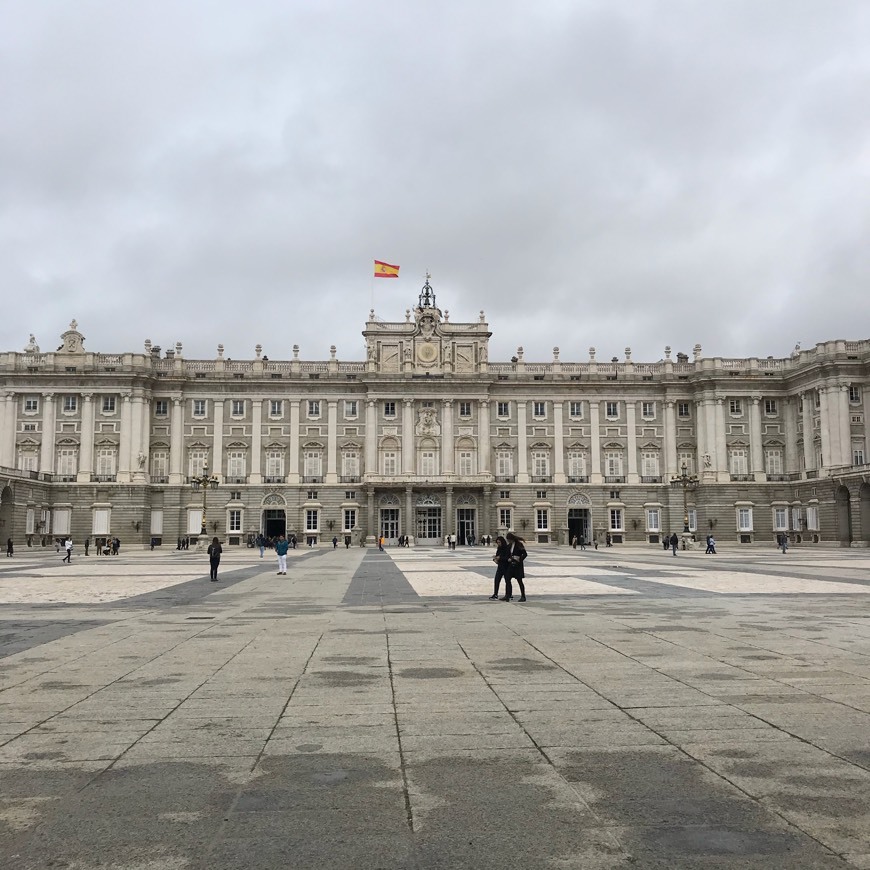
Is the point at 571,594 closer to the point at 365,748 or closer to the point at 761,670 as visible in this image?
the point at 761,670

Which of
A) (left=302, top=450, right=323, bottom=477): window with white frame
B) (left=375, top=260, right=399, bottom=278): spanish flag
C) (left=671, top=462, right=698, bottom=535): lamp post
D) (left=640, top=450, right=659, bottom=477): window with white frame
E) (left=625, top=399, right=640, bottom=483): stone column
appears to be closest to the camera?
(left=671, top=462, right=698, bottom=535): lamp post

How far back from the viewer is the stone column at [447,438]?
243 ft

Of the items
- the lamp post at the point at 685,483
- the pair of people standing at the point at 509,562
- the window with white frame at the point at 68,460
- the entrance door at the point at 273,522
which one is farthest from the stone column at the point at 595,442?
the pair of people standing at the point at 509,562

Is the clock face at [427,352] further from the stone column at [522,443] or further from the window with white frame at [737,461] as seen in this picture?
the window with white frame at [737,461]

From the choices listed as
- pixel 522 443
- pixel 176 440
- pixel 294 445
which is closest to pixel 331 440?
pixel 294 445

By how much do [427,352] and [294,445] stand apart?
1489 cm

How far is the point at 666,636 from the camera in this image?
12266 mm

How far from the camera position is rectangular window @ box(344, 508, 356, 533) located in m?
73.0

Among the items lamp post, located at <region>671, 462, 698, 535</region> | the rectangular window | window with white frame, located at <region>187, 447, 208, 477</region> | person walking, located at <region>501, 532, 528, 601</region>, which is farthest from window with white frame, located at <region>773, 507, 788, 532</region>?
person walking, located at <region>501, 532, 528, 601</region>

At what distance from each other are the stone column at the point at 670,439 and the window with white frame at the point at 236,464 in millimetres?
38911

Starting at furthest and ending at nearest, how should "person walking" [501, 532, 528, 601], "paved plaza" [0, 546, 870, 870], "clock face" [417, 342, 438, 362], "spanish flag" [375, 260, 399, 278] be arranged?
"clock face" [417, 342, 438, 362] < "spanish flag" [375, 260, 399, 278] < "person walking" [501, 532, 528, 601] < "paved plaza" [0, 546, 870, 870]

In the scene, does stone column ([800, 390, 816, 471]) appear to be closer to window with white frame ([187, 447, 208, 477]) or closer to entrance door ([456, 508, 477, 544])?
entrance door ([456, 508, 477, 544])

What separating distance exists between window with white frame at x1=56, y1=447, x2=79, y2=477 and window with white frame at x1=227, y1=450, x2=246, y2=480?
508 inches

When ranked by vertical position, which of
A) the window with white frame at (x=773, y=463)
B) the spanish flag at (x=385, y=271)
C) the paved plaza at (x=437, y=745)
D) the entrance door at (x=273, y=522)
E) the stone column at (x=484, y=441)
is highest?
the spanish flag at (x=385, y=271)
